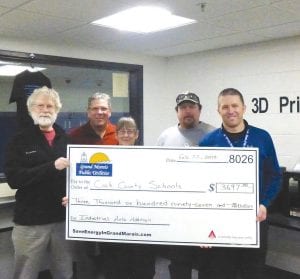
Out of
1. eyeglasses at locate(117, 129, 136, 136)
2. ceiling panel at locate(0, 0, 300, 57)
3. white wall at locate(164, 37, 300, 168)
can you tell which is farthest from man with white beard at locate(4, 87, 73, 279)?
white wall at locate(164, 37, 300, 168)

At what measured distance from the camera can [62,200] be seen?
89.9 inches

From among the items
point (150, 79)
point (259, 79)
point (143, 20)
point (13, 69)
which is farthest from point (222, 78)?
point (13, 69)

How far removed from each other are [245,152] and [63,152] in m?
1.06

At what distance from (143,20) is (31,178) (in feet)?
5.15

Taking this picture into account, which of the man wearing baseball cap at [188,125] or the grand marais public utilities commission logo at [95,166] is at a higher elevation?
the man wearing baseball cap at [188,125]

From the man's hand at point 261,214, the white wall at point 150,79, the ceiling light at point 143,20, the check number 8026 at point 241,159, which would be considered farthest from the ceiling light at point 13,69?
the man's hand at point 261,214

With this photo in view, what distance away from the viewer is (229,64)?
412cm

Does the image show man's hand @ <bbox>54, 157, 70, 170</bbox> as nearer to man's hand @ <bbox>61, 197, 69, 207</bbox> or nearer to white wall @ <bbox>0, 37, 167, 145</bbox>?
man's hand @ <bbox>61, 197, 69, 207</bbox>

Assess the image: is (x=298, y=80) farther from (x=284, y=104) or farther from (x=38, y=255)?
(x=38, y=255)

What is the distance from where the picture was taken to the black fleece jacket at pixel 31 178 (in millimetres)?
2172

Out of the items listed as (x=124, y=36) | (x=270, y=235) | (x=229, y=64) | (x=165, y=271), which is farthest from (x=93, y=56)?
(x=270, y=235)

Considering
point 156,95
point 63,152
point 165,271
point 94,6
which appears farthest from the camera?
point 156,95

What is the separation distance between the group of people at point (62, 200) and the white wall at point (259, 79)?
55.9 inches

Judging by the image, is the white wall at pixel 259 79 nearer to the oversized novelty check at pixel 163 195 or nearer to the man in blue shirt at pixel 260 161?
the man in blue shirt at pixel 260 161
